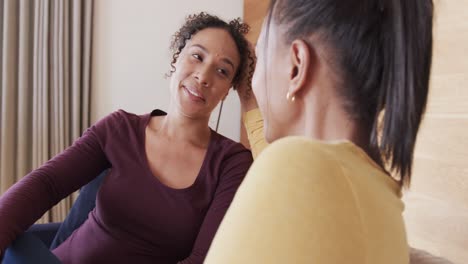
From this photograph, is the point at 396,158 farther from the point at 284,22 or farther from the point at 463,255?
the point at 463,255

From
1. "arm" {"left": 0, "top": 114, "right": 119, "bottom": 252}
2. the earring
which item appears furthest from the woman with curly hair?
the earring

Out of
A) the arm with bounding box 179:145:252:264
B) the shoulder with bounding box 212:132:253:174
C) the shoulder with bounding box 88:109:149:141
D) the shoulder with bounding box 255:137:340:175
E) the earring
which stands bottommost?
the arm with bounding box 179:145:252:264

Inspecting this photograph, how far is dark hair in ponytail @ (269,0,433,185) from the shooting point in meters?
0.51

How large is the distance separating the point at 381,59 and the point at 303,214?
249 mm

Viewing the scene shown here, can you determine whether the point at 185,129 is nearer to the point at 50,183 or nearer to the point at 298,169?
the point at 50,183

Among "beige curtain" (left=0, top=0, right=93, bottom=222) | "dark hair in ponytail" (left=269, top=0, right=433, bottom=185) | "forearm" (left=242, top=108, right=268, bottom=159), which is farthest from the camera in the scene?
"beige curtain" (left=0, top=0, right=93, bottom=222)

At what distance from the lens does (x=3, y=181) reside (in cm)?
209

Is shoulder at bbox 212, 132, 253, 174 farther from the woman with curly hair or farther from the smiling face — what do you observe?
the smiling face

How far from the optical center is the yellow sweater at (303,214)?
15.1 inches

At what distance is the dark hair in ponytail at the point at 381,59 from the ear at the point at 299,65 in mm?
15

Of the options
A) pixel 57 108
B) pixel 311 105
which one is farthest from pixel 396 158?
pixel 57 108

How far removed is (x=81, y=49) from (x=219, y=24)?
118cm

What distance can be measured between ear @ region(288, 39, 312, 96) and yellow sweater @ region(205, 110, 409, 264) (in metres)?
0.14

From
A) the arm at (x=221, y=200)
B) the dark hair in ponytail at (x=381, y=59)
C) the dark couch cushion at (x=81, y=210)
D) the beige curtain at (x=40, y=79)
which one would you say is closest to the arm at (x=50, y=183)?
the dark couch cushion at (x=81, y=210)
